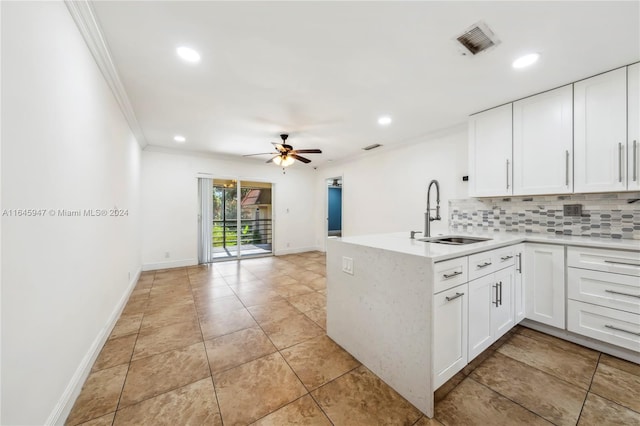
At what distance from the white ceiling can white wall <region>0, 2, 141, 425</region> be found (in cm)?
55

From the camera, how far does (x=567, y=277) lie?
7.04ft

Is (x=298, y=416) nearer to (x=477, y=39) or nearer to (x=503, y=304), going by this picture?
(x=503, y=304)

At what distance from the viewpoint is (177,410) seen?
1.43 m

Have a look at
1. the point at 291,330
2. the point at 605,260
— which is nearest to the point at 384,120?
the point at 605,260

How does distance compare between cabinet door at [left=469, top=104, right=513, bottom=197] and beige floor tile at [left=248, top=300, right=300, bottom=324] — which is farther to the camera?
cabinet door at [left=469, top=104, right=513, bottom=197]

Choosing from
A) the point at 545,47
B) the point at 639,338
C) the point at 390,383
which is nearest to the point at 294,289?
the point at 390,383

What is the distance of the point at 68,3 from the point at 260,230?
579 centimetres

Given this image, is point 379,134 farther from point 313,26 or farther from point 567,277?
point 567,277

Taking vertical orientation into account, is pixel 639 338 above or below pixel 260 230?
below

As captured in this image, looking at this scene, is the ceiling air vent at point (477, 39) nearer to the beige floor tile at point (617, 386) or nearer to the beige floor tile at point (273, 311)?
the beige floor tile at point (617, 386)

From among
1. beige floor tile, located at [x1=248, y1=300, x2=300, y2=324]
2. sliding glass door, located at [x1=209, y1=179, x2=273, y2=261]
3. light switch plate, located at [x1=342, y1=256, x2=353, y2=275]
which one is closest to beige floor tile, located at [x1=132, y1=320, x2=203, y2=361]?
beige floor tile, located at [x1=248, y1=300, x2=300, y2=324]

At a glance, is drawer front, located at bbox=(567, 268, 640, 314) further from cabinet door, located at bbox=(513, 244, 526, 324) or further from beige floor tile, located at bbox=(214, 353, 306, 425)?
beige floor tile, located at bbox=(214, 353, 306, 425)

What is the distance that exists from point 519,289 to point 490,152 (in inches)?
67.4

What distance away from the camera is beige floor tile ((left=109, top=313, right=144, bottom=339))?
7.66 feet
